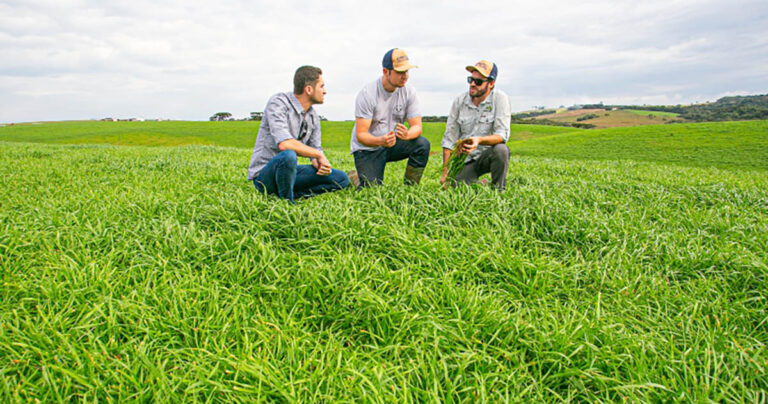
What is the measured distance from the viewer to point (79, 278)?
8.08 ft

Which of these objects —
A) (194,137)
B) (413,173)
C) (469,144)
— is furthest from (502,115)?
(194,137)

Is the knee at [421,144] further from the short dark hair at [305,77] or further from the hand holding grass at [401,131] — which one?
the short dark hair at [305,77]

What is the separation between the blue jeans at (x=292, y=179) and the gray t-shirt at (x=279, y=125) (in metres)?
0.23

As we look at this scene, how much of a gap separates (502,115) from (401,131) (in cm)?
161

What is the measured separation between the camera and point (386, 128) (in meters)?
5.40

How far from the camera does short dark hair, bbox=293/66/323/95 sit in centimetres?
442

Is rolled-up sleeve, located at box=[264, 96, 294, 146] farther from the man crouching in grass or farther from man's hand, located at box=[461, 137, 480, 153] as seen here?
man's hand, located at box=[461, 137, 480, 153]

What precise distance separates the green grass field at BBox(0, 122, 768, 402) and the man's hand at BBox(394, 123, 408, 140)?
3.21ft

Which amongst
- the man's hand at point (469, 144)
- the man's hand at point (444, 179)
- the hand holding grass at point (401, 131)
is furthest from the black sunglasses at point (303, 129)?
the man's hand at point (469, 144)

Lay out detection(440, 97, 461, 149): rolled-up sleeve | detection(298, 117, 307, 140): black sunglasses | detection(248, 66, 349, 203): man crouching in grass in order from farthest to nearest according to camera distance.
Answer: detection(440, 97, 461, 149): rolled-up sleeve < detection(298, 117, 307, 140): black sunglasses < detection(248, 66, 349, 203): man crouching in grass

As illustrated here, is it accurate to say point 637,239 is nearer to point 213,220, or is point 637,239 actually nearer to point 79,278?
point 213,220

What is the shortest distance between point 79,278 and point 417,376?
2371 mm

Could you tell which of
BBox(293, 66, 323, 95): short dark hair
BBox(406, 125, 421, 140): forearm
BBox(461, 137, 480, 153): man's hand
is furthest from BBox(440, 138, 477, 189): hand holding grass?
BBox(293, 66, 323, 95): short dark hair

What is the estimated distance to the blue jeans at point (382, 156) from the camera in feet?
17.5
